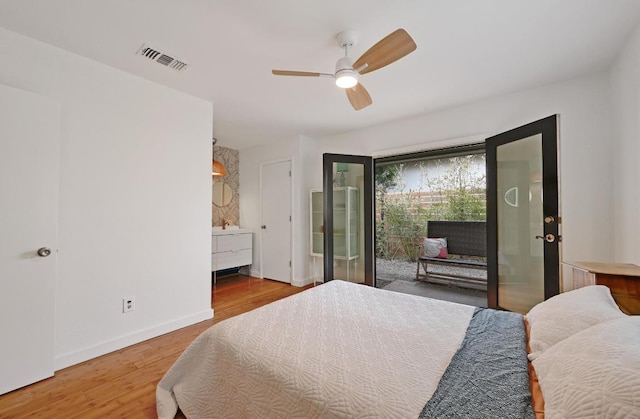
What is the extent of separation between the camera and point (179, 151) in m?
2.68

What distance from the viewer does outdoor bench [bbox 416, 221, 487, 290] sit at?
4227 mm

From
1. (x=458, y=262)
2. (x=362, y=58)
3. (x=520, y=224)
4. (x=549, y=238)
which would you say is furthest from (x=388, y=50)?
(x=458, y=262)

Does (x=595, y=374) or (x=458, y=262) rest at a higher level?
(x=595, y=374)

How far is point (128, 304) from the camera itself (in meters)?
2.32

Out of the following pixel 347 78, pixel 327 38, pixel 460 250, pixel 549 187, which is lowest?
pixel 460 250

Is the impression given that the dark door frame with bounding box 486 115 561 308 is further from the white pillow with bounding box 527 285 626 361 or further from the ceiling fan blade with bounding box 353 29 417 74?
the ceiling fan blade with bounding box 353 29 417 74

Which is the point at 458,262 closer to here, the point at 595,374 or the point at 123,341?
the point at 595,374

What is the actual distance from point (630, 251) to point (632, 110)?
1.01 meters

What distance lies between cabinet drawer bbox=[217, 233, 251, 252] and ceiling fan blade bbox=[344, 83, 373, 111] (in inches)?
115

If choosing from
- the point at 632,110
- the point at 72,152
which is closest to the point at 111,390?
the point at 72,152

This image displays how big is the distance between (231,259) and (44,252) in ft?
8.29

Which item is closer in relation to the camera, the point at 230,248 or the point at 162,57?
the point at 162,57

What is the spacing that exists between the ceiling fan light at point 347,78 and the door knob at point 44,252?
2.30m

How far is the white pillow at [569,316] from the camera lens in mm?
1021
